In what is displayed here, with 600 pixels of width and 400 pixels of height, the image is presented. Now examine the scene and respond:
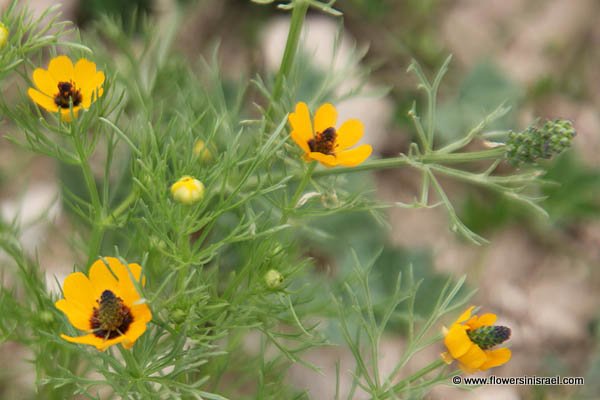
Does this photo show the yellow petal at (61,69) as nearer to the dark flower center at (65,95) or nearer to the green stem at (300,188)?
the dark flower center at (65,95)

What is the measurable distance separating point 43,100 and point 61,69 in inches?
2.8

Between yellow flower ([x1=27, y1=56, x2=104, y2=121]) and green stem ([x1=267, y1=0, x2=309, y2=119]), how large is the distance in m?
0.31

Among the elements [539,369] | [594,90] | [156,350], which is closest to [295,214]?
[156,350]

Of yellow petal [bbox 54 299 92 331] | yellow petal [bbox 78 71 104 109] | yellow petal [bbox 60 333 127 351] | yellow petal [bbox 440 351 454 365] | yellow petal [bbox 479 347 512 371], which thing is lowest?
yellow petal [bbox 440 351 454 365]

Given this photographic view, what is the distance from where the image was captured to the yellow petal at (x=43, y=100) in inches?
44.4

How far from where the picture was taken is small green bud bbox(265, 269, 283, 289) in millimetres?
1196

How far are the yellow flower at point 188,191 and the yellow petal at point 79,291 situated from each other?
19 centimetres

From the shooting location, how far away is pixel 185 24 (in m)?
2.38

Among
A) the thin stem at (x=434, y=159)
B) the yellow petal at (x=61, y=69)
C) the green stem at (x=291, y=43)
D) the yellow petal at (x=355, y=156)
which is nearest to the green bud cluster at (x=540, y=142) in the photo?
the thin stem at (x=434, y=159)

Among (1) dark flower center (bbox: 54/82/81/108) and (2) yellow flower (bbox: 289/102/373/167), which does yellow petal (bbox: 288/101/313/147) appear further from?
(1) dark flower center (bbox: 54/82/81/108)

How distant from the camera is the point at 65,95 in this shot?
45.6 inches

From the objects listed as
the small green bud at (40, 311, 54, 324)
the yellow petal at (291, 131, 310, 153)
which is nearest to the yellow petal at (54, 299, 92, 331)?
the small green bud at (40, 311, 54, 324)

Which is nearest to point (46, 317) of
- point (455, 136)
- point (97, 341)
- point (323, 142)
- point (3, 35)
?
point (97, 341)

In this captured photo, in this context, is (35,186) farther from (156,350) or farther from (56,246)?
(156,350)
